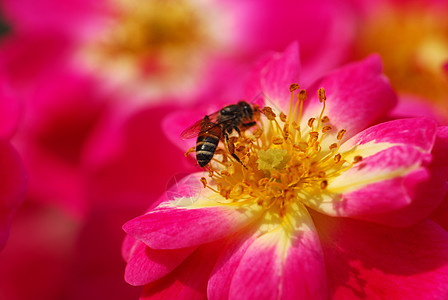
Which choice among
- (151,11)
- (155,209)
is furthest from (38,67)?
(155,209)

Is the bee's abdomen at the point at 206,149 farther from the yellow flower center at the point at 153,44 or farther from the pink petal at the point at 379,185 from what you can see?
the yellow flower center at the point at 153,44

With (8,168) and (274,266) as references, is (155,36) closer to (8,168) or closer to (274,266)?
(8,168)

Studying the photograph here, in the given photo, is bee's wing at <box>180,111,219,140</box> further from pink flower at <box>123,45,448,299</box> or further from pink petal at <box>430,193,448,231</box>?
pink petal at <box>430,193,448,231</box>

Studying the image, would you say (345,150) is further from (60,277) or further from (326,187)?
(60,277)

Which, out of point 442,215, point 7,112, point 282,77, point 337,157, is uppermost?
point 7,112

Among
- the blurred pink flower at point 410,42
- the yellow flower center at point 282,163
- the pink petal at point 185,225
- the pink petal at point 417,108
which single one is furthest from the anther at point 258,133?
the blurred pink flower at point 410,42

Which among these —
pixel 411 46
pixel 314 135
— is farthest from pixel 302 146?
pixel 411 46

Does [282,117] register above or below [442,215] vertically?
above
